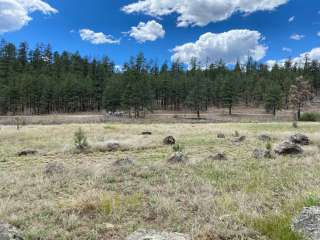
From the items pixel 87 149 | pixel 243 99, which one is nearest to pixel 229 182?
pixel 87 149

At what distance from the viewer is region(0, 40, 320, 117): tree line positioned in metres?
83.9

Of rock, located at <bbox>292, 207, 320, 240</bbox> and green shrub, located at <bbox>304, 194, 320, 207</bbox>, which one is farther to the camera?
green shrub, located at <bbox>304, 194, 320, 207</bbox>

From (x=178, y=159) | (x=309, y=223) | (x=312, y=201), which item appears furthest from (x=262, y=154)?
(x=309, y=223)

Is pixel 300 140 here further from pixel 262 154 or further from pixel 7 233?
pixel 7 233

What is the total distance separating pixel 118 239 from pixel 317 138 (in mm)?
19998

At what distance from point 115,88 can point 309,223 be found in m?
80.7

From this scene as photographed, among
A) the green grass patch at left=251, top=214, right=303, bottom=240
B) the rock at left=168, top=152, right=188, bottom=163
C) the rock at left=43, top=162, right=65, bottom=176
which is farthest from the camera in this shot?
the rock at left=168, top=152, right=188, bottom=163

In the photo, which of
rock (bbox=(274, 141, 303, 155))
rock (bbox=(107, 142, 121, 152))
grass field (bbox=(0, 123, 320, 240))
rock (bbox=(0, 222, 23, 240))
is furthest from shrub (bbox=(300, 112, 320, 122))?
rock (bbox=(0, 222, 23, 240))

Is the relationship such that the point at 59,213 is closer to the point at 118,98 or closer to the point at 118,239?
the point at 118,239

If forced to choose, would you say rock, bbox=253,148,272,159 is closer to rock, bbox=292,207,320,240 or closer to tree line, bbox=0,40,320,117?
rock, bbox=292,207,320,240

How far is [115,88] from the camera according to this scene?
84500 mm

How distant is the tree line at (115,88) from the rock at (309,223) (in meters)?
67.5

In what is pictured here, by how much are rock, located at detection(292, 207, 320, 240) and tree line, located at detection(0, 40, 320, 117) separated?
6746 cm

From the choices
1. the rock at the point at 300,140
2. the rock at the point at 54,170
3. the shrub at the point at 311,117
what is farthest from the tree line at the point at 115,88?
the rock at the point at 54,170
